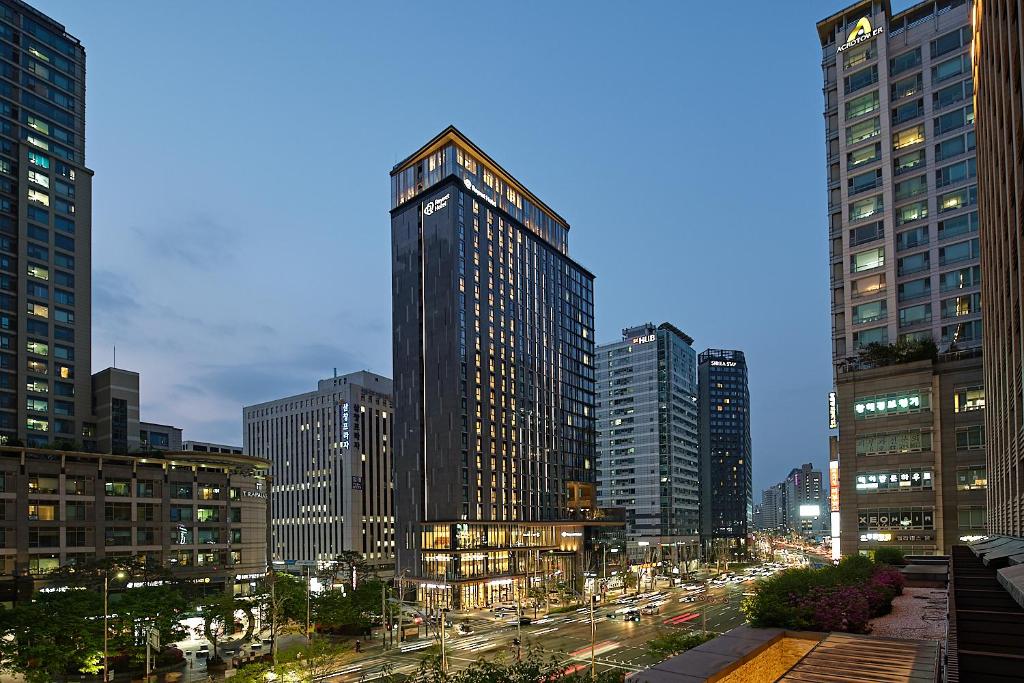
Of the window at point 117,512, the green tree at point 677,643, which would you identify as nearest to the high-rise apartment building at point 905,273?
the green tree at point 677,643

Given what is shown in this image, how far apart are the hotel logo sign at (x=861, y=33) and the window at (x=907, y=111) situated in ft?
40.4

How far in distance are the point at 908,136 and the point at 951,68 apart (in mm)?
9963

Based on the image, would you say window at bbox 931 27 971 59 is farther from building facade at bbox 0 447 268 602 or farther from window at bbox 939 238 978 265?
building facade at bbox 0 447 268 602

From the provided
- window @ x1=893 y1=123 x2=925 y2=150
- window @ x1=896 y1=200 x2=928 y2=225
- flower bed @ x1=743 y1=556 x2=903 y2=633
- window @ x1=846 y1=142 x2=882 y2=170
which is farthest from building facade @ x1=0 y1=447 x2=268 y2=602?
window @ x1=893 y1=123 x2=925 y2=150

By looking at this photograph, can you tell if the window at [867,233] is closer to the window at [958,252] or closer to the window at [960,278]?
the window at [958,252]

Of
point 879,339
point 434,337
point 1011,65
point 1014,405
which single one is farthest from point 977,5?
point 434,337

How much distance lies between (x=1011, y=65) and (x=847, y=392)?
70.2m

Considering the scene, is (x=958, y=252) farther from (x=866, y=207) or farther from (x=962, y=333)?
(x=866, y=207)

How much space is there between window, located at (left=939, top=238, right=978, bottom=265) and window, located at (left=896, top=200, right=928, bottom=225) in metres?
5.50

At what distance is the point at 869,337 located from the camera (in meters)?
95.8

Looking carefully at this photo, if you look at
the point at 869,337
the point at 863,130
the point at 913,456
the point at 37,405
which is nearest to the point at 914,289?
the point at 869,337

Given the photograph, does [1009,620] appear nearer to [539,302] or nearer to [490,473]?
[490,473]

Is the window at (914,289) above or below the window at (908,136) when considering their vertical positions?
below

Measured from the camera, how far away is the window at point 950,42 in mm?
90881
